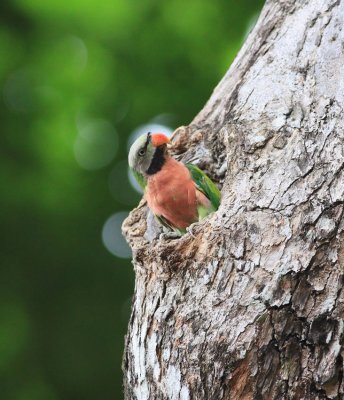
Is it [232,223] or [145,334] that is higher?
[232,223]

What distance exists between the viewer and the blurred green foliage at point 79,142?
698 centimetres

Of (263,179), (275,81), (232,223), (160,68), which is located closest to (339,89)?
(275,81)

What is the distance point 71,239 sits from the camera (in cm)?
709

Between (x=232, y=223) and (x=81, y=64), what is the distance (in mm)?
3999

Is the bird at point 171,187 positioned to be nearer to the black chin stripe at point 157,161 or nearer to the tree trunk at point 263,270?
the black chin stripe at point 157,161

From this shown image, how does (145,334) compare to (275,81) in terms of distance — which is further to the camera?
(275,81)

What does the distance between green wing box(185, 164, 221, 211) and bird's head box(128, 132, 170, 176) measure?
0.28 meters

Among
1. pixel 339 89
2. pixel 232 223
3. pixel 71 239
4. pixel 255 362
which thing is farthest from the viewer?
pixel 71 239

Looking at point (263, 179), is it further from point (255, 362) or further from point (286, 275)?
point (255, 362)

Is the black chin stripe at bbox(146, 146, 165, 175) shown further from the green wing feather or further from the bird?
the green wing feather

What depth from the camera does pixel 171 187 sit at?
14.8 ft

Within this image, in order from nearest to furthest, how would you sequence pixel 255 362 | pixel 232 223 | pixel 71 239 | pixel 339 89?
pixel 255 362 < pixel 232 223 < pixel 339 89 < pixel 71 239

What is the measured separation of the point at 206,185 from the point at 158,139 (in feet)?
A: 1.55

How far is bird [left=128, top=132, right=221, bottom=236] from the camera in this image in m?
4.38
